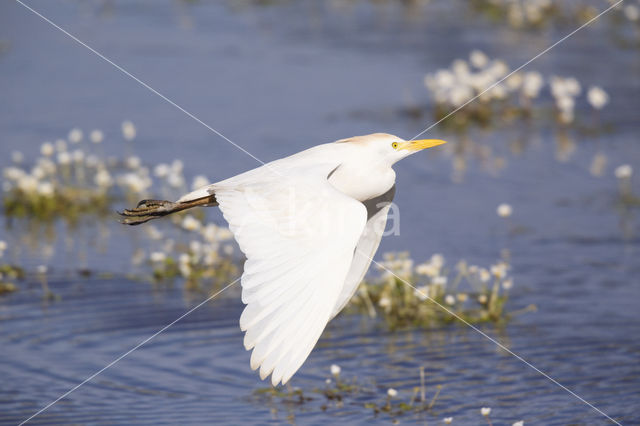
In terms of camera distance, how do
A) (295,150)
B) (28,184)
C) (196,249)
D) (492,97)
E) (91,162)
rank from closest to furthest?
(196,249) → (28,184) → (91,162) → (295,150) → (492,97)

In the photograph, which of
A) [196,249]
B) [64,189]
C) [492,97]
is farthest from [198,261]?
[492,97]

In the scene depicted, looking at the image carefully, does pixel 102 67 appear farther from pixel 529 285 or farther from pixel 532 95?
pixel 529 285

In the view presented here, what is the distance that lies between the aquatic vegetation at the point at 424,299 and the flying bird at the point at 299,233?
1233mm

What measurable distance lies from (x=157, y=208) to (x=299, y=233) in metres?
1.41

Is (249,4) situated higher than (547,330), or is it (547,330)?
(249,4)

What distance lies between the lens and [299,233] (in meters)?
4.25

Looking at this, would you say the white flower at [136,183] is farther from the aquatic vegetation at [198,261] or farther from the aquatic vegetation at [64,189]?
the aquatic vegetation at [198,261]

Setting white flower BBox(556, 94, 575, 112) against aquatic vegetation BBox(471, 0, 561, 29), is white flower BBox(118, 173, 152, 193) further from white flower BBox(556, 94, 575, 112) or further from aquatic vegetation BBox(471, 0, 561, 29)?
aquatic vegetation BBox(471, 0, 561, 29)

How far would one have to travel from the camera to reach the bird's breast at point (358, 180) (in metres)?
4.98

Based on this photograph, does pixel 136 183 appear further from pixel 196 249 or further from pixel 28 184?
pixel 196 249

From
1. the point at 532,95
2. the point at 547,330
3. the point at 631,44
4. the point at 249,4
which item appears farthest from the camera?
the point at 249,4

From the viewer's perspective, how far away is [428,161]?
390 inches

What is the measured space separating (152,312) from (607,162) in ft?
16.1

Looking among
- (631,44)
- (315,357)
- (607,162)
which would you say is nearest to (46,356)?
(315,357)
